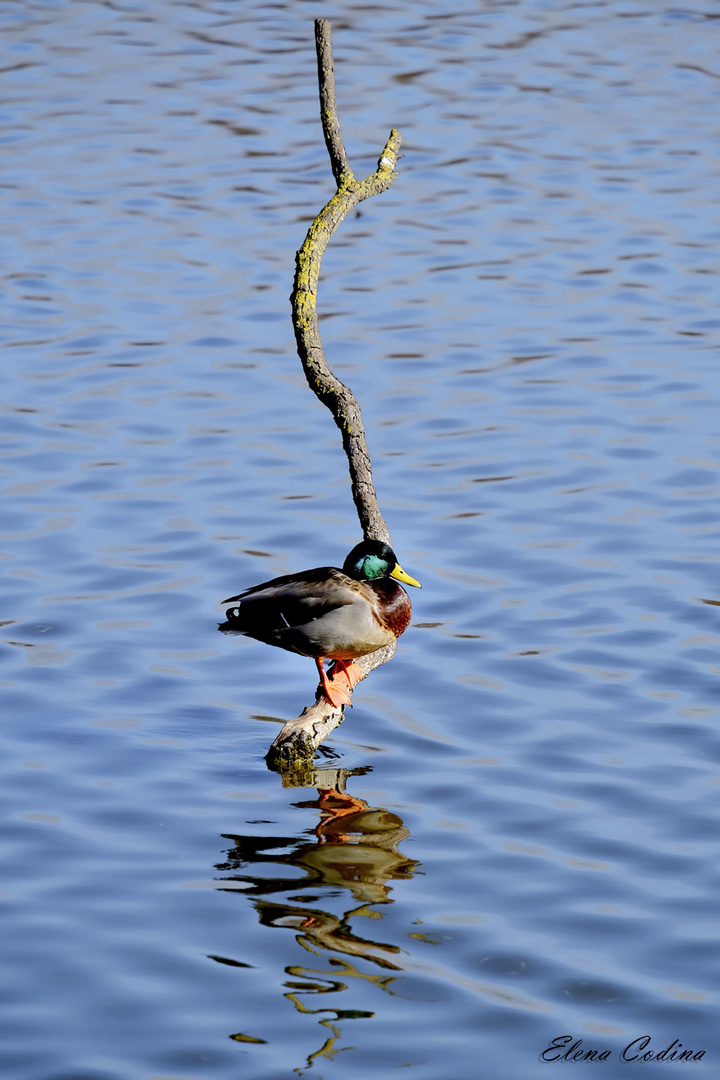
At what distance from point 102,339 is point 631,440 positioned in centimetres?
406

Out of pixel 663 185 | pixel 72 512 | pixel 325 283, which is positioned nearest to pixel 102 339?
pixel 325 283

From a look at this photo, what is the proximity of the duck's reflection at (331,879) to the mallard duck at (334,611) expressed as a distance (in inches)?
16.2

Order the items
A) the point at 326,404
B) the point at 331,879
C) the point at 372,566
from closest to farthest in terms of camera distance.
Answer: the point at 331,879 → the point at 372,566 → the point at 326,404

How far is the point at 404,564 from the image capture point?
7.84m

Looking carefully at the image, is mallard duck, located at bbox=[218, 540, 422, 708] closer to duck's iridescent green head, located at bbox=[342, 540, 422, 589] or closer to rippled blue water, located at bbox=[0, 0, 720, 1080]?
duck's iridescent green head, located at bbox=[342, 540, 422, 589]

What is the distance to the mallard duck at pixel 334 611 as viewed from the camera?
527 centimetres

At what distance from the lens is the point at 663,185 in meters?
14.4

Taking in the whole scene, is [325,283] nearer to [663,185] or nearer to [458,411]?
[458,411]

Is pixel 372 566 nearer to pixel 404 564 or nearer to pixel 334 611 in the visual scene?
pixel 334 611
